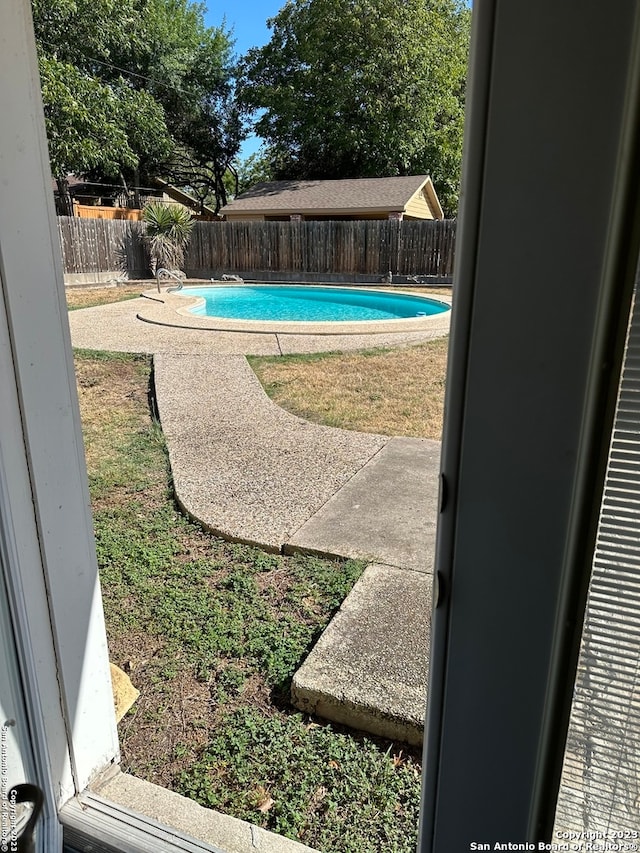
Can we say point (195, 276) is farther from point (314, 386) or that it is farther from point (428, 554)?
point (428, 554)

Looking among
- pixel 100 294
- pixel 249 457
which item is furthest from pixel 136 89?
pixel 249 457

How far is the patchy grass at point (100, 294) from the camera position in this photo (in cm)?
1180

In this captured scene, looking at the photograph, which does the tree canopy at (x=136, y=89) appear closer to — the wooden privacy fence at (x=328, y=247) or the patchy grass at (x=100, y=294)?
the wooden privacy fence at (x=328, y=247)

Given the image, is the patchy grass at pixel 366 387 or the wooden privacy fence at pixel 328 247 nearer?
the patchy grass at pixel 366 387

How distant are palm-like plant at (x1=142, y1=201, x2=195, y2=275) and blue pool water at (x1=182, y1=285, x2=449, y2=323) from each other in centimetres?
269

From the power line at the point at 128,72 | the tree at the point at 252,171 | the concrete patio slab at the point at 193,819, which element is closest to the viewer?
the concrete patio slab at the point at 193,819

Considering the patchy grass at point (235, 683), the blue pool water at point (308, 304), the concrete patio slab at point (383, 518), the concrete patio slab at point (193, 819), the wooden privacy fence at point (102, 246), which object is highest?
the wooden privacy fence at point (102, 246)

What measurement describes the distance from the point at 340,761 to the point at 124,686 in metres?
0.76

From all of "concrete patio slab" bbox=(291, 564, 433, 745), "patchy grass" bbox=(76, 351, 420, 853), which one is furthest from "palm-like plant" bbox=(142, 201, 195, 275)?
"concrete patio slab" bbox=(291, 564, 433, 745)

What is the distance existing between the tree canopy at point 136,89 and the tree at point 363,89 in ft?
9.17

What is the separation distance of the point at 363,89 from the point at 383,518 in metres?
23.5

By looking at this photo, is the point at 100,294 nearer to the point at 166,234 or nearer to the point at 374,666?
the point at 166,234

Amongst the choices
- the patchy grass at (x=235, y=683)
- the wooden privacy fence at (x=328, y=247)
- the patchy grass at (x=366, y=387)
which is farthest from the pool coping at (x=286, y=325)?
the wooden privacy fence at (x=328, y=247)

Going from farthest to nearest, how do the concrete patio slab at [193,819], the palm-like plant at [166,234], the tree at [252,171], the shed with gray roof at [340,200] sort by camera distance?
the tree at [252,171], the shed with gray roof at [340,200], the palm-like plant at [166,234], the concrete patio slab at [193,819]
